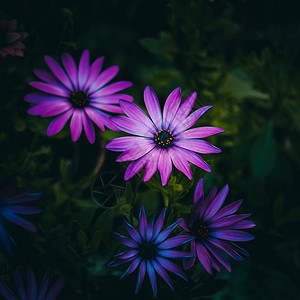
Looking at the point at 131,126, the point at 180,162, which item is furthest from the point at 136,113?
the point at 180,162

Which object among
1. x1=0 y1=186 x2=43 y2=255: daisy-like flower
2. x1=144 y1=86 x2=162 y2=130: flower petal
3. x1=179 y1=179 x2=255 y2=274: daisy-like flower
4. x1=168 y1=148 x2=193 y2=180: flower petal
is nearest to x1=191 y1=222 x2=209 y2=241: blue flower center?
x1=179 y1=179 x2=255 y2=274: daisy-like flower

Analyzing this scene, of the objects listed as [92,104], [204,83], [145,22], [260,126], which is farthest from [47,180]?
[260,126]

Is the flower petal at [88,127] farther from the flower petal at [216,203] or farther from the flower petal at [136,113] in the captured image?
the flower petal at [216,203]

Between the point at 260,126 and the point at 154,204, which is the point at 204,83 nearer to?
the point at 260,126

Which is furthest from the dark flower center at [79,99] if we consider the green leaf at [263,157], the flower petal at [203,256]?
the green leaf at [263,157]

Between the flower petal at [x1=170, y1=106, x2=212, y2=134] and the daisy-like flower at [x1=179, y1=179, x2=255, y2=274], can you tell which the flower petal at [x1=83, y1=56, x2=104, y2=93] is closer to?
the flower petal at [x1=170, y1=106, x2=212, y2=134]
